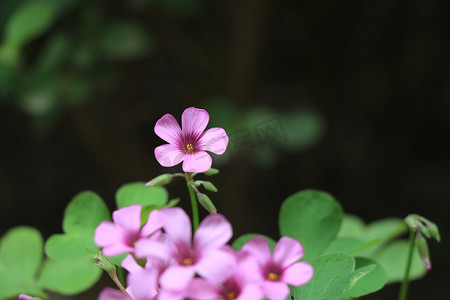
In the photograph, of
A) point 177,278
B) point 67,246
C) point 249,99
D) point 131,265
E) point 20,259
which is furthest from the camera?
point 249,99

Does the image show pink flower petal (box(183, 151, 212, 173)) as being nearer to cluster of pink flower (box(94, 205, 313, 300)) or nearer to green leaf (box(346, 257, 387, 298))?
cluster of pink flower (box(94, 205, 313, 300))

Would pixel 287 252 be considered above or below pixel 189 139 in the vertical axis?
below

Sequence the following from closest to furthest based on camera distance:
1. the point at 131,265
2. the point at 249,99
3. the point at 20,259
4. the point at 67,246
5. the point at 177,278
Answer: the point at 177,278 < the point at 131,265 < the point at 67,246 < the point at 20,259 < the point at 249,99

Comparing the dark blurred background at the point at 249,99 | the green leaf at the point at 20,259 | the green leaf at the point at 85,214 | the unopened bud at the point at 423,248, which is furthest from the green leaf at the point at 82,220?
the dark blurred background at the point at 249,99

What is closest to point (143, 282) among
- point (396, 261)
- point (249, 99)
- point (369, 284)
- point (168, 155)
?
point (168, 155)

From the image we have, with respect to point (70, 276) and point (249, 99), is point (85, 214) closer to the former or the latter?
point (70, 276)

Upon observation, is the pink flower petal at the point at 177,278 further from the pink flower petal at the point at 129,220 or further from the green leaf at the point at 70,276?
the green leaf at the point at 70,276

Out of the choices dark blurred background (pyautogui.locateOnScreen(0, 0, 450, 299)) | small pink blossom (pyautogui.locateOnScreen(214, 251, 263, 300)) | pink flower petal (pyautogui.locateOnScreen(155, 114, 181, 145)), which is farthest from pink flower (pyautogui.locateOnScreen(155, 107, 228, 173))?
dark blurred background (pyautogui.locateOnScreen(0, 0, 450, 299))
